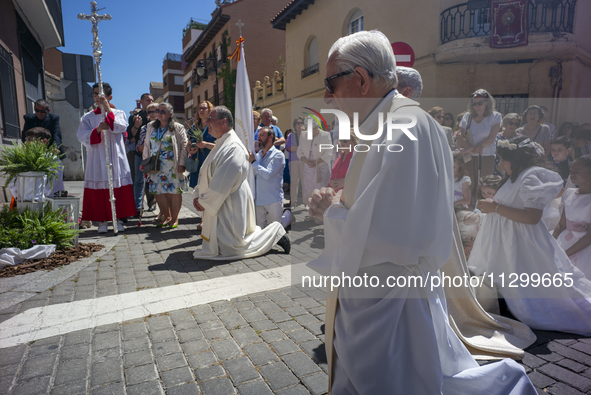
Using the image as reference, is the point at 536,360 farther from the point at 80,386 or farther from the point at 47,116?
the point at 47,116

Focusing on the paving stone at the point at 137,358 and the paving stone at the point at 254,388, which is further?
the paving stone at the point at 137,358

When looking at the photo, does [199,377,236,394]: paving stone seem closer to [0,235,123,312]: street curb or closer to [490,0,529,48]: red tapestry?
[0,235,123,312]: street curb

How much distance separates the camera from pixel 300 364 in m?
2.40

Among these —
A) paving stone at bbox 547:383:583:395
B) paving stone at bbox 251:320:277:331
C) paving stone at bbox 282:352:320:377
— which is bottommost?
paving stone at bbox 547:383:583:395

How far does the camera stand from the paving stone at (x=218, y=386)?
2.12m

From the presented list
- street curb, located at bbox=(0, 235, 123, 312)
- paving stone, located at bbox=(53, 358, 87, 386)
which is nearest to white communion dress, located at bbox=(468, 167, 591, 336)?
paving stone, located at bbox=(53, 358, 87, 386)

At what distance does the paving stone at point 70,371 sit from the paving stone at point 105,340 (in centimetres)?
19

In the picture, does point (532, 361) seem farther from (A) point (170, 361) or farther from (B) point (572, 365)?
(A) point (170, 361)

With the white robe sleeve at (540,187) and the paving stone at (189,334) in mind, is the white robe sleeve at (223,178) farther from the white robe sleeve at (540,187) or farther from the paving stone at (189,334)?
the white robe sleeve at (540,187)

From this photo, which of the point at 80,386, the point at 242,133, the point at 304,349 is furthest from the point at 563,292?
the point at 242,133

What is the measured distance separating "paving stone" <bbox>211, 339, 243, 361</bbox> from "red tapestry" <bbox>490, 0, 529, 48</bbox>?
868 centimetres

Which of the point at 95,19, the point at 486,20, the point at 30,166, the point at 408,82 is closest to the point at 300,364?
the point at 408,82

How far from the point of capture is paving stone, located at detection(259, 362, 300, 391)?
86.0 inches

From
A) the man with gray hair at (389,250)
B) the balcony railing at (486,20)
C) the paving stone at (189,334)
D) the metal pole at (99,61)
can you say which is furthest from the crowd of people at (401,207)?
the balcony railing at (486,20)
